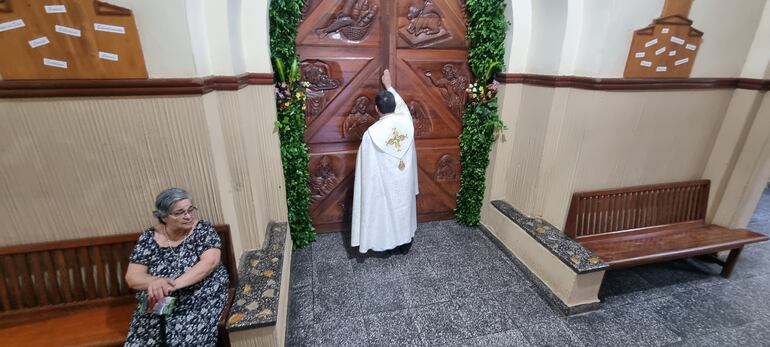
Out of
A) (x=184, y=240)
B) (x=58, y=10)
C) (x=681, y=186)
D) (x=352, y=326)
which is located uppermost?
(x=58, y=10)

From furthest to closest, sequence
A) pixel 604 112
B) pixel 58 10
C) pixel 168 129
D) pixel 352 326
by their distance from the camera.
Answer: pixel 604 112 < pixel 352 326 < pixel 168 129 < pixel 58 10

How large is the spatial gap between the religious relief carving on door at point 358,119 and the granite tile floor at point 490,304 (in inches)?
49.0

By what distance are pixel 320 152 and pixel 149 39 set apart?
1883mm

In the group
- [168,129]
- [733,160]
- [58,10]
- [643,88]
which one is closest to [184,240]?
[168,129]

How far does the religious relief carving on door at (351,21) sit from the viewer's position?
309 centimetres

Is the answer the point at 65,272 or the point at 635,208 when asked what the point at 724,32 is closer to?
the point at 635,208

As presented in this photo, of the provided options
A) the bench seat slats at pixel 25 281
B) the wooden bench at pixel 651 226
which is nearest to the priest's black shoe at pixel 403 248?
the wooden bench at pixel 651 226

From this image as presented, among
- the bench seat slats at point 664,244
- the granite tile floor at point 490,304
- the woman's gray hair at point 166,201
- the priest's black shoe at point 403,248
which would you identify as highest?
the woman's gray hair at point 166,201

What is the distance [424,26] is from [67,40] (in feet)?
9.02

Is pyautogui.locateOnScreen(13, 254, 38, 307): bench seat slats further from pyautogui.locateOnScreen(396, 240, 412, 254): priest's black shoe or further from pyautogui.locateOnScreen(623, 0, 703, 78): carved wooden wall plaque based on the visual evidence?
pyautogui.locateOnScreen(623, 0, 703, 78): carved wooden wall plaque

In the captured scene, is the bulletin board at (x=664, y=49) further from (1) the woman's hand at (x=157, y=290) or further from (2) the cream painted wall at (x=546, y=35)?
(1) the woman's hand at (x=157, y=290)

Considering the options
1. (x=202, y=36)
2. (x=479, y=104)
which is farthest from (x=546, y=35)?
(x=202, y=36)

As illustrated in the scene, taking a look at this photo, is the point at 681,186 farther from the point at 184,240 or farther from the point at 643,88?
the point at 184,240

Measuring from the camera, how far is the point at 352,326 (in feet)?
8.00
